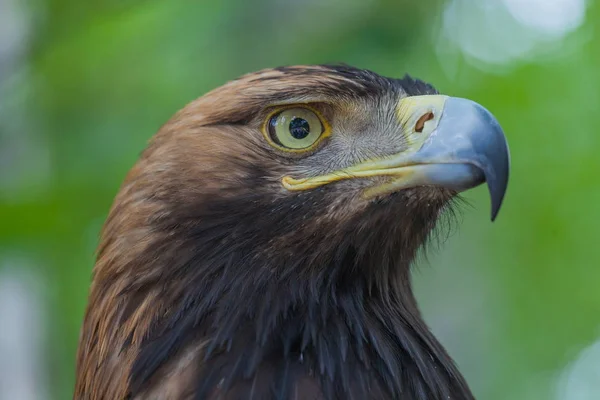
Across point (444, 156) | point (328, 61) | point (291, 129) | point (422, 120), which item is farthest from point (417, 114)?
point (328, 61)

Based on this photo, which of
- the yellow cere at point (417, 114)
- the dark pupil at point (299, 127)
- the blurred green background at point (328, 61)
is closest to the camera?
the yellow cere at point (417, 114)

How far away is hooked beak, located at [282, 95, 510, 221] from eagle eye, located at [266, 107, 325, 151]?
0.35 ft

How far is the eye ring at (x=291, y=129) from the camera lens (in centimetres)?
190

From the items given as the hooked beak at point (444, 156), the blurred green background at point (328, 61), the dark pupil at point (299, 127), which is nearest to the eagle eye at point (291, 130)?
the dark pupil at point (299, 127)

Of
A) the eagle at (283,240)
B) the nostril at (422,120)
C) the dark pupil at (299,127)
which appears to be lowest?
the eagle at (283,240)

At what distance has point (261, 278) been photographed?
5.95ft

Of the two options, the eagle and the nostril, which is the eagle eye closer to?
the eagle

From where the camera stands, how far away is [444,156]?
5.52 ft

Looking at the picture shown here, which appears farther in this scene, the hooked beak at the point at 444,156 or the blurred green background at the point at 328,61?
the blurred green background at the point at 328,61

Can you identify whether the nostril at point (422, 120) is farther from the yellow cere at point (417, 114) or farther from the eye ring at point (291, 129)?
the eye ring at point (291, 129)

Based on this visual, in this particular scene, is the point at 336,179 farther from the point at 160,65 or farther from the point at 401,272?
the point at 160,65

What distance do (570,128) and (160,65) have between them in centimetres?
324

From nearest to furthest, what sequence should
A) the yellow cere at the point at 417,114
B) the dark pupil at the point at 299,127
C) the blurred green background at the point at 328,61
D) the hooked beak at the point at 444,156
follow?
the hooked beak at the point at 444,156 < the yellow cere at the point at 417,114 < the dark pupil at the point at 299,127 < the blurred green background at the point at 328,61

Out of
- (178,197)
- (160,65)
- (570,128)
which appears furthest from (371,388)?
(570,128)
